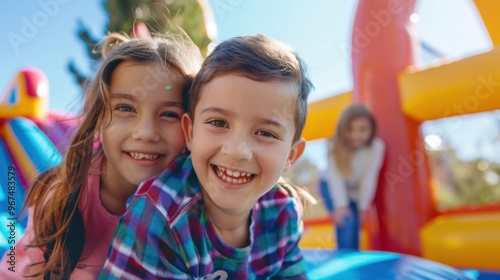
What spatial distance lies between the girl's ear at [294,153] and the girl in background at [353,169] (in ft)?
4.48

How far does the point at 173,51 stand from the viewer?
1.07 metres

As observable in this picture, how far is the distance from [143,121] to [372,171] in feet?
5.32

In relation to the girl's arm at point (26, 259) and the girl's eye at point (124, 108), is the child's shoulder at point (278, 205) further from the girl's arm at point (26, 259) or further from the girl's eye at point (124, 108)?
the girl's arm at point (26, 259)

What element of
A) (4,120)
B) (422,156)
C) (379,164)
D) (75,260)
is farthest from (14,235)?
(422,156)

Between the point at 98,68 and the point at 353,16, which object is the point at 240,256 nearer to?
the point at 98,68

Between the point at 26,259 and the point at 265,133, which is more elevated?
the point at 265,133

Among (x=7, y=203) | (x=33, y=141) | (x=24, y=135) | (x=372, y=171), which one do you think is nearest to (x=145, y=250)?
(x=7, y=203)

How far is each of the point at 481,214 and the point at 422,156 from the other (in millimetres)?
395

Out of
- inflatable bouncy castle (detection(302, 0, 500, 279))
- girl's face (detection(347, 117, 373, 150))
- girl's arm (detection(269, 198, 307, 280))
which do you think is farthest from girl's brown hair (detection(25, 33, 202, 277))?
girl's face (detection(347, 117, 373, 150))

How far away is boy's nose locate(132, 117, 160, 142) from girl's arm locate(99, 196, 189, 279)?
0.50 ft

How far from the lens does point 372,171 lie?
2.34 metres

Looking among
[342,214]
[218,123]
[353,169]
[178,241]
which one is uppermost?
[218,123]

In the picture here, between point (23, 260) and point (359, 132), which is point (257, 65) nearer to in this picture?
point (23, 260)

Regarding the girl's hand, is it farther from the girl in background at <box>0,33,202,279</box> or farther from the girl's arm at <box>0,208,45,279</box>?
the girl's arm at <box>0,208,45,279</box>
